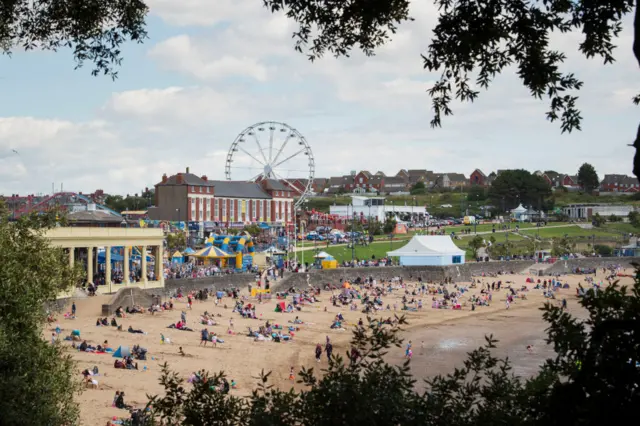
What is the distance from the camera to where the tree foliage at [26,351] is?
458 inches

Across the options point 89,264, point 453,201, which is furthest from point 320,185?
point 89,264

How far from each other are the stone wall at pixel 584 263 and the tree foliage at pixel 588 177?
67.9 metres

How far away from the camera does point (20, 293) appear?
45.8 feet

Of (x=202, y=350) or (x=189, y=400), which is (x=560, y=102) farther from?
(x=202, y=350)

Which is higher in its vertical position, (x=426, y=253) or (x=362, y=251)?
(x=426, y=253)

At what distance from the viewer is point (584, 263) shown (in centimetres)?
6950

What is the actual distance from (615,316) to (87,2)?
6879 mm

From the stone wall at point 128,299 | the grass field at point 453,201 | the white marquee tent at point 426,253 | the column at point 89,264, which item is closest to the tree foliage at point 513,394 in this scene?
the stone wall at point 128,299

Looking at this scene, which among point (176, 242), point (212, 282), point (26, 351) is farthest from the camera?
point (176, 242)

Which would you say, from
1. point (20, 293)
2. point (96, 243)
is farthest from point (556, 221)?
point (20, 293)

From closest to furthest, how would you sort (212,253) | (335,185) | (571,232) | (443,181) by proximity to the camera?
(212,253) → (571,232) → (335,185) → (443,181)

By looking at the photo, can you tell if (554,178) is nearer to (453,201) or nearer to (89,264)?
(453,201)

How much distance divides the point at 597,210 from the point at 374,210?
3477 centimetres

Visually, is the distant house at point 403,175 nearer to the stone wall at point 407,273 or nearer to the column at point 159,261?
the stone wall at point 407,273
